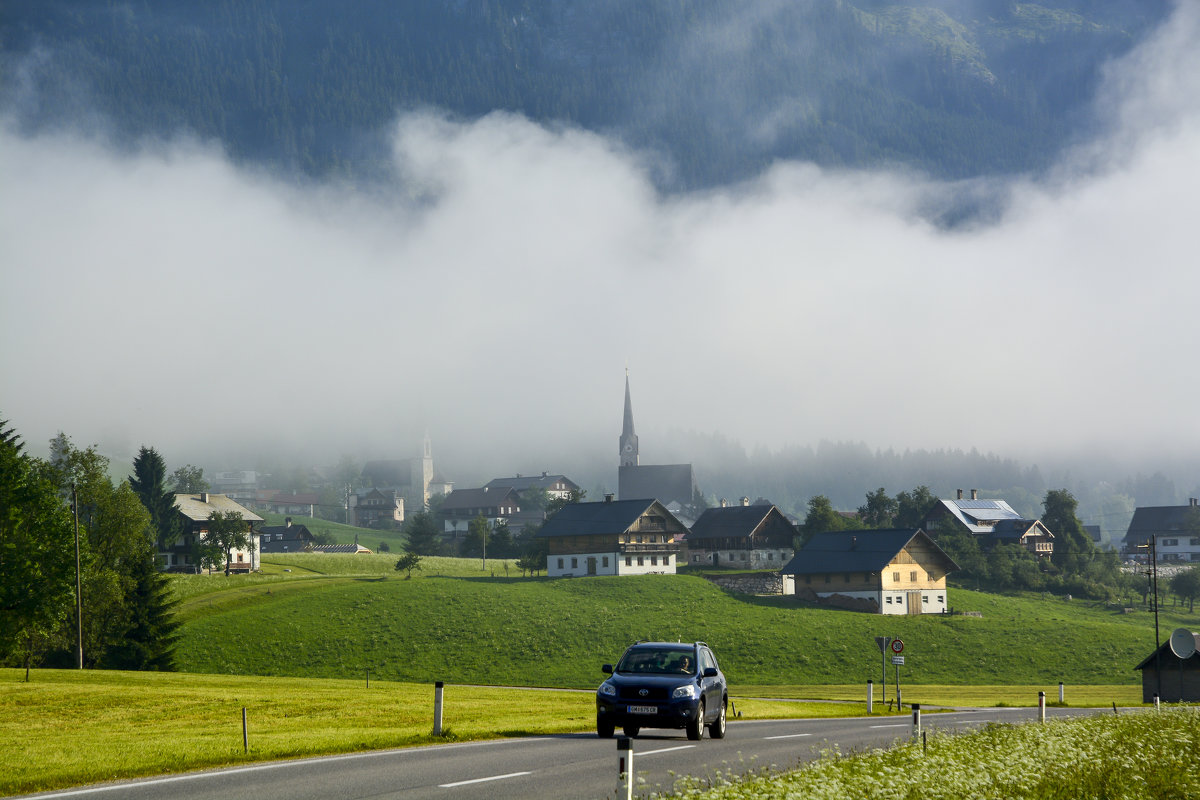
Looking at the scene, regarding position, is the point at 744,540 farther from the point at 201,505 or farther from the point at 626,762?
the point at 626,762

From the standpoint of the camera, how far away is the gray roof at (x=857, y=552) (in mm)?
100062

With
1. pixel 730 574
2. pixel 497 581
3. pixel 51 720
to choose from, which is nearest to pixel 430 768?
pixel 51 720

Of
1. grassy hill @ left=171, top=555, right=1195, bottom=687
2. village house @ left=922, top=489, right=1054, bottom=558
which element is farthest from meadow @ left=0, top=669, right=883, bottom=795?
village house @ left=922, top=489, right=1054, bottom=558

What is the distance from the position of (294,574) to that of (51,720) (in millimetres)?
91737

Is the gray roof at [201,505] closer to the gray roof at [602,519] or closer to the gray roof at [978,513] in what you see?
the gray roof at [602,519]

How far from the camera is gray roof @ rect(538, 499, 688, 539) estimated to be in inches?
4744

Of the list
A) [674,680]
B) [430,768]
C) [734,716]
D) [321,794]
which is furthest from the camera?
[734,716]

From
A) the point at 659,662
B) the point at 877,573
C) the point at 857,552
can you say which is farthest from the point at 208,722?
the point at 857,552

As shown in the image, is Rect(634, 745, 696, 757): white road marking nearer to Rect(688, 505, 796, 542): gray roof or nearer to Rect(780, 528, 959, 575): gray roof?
Rect(780, 528, 959, 575): gray roof

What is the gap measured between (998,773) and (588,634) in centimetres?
6942

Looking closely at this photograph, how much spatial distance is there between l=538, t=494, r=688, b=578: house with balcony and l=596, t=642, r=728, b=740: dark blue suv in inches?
3770

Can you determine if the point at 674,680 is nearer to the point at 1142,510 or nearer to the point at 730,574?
the point at 730,574

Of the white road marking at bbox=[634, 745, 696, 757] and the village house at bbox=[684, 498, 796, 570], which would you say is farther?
the village house at bbox=[684, 498, 796, 570]

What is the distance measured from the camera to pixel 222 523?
116m
